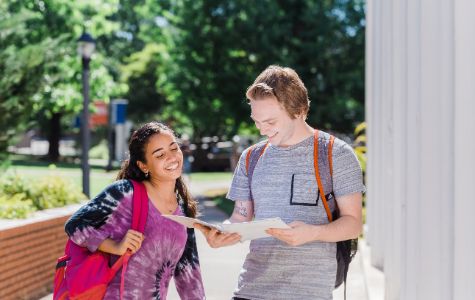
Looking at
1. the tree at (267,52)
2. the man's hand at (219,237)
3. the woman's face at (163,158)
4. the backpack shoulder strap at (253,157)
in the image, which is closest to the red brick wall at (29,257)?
the woman's face at (163,158)

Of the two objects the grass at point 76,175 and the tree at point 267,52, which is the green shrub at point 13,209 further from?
the tree at point 267,52

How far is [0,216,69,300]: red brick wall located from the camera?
7895 mm

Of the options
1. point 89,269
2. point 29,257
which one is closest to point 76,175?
point 29,257

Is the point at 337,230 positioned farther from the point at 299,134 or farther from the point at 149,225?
the point at 149,225

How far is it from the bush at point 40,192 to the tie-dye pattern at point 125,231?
18.1 feet

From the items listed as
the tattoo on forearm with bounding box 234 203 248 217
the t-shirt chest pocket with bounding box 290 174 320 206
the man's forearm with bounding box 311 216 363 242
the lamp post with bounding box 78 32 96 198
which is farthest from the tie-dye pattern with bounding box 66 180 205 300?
the lamp post with bounding box 78 32 96 198

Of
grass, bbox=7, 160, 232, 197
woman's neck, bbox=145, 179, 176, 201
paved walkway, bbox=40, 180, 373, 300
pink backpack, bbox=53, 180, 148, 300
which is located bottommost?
paved walkway, bbox=40, 180, 373, 300

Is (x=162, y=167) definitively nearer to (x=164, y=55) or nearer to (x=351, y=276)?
(x=351, y=276)

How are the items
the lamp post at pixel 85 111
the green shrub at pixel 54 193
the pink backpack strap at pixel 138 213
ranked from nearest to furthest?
the pink backpack strap at pixel 138 213, the green shrub at pixel 54 193, the lamp post at pixel 85 111

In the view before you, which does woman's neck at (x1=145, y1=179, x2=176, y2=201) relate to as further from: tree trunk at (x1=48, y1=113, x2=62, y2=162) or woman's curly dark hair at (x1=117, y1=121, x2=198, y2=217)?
tree trunk at (x1=48, y1=113, x2=62, y2=162)

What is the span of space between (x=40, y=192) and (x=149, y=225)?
6842 mm

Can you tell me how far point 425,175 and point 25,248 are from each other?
5.00 m

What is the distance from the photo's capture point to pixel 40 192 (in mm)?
10375

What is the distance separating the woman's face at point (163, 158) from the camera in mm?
3953
